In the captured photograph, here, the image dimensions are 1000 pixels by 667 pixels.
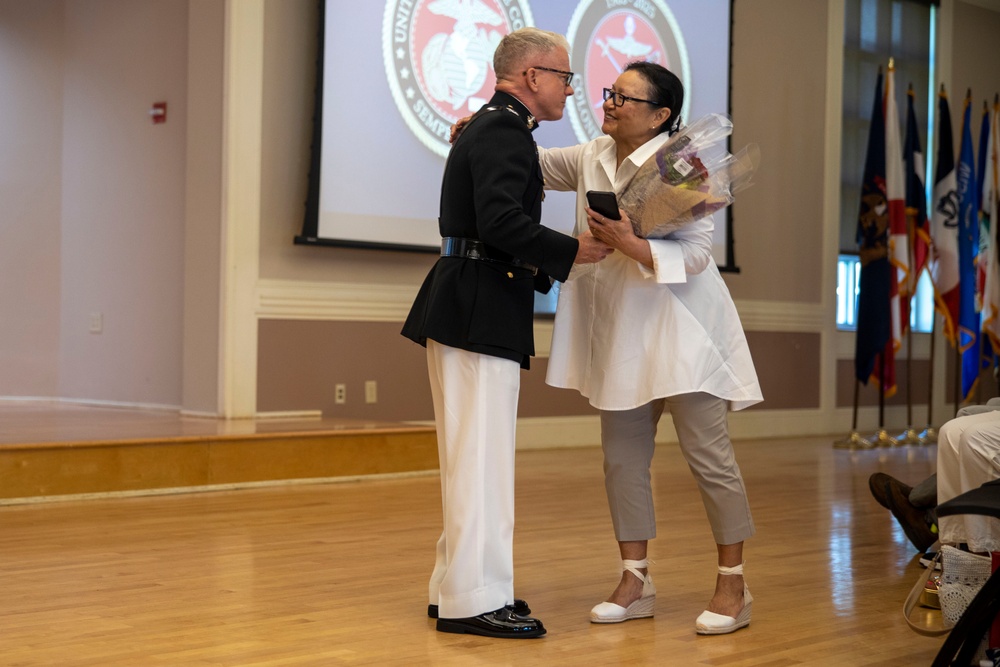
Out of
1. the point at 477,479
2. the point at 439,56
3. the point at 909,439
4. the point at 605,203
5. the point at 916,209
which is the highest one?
the point at 439,56

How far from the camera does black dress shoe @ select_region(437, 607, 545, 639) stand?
2.46 m

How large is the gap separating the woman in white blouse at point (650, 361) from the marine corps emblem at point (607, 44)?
4.36 m

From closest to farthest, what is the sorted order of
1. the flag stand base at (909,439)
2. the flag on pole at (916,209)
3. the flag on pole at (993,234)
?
the flag stand base at (909,439) < the flag on pole at (916,209) < the flag on pole at (993,234)

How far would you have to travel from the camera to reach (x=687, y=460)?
2.60 metres

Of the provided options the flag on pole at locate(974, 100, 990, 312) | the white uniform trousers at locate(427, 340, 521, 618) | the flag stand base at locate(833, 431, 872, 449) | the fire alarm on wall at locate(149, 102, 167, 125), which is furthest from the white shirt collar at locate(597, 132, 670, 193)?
the flag on pole at locate(974, 100, 990, 312)

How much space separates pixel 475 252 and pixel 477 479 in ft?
1.61

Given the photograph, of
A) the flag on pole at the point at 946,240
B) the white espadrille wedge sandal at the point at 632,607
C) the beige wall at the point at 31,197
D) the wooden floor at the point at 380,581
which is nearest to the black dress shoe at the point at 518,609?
the wooden floor at the point at 380,581

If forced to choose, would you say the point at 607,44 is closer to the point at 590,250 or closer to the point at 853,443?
the point at 853,443

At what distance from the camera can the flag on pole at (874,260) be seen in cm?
800

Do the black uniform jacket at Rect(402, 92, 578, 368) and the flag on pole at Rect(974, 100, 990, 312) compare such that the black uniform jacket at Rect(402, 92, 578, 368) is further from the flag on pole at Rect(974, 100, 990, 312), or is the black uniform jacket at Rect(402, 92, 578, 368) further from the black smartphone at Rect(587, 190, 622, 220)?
the flag on pole at Rect(974, 100, 990, 312)

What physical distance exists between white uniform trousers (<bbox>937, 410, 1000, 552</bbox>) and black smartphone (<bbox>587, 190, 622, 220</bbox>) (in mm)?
936

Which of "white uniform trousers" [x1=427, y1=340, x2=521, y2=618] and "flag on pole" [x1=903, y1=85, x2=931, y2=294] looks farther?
"flag on pole" [x1=903, y1=85, x2=931, y2=294]

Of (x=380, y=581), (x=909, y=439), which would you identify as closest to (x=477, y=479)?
(x=380, y=581)

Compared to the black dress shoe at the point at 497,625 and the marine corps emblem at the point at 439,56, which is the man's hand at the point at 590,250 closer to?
the black dress shoe at the point at 497,625
